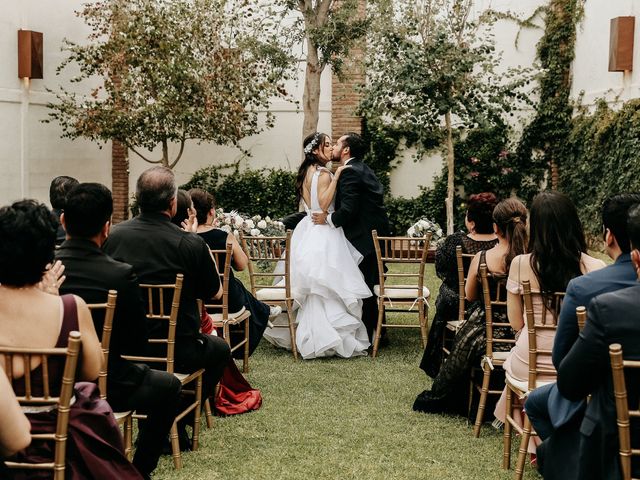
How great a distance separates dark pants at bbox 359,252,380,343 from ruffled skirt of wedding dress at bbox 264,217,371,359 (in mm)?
188

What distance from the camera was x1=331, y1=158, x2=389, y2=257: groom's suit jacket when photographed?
24.8 feet

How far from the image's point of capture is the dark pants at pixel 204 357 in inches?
173

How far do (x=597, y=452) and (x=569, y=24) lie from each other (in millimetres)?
14333

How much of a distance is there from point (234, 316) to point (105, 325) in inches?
110

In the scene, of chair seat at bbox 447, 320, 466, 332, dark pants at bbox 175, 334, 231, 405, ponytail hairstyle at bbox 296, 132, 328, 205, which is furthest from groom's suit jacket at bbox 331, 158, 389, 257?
dark pants at bbox 175, 334, 231, 405

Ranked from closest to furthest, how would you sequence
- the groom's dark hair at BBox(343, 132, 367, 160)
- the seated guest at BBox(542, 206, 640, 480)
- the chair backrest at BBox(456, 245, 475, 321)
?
the seated guest at BBox(542, 206, 640, 480)
the chair backrest at BBox(456, 245, 475, 321)
the groom's dark hair at BBox(343, 132, 367, 160)

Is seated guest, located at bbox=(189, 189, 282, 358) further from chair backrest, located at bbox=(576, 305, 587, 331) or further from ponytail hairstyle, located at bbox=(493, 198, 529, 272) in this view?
chair backrest, located at bbox=(576, 305, 587, 331)

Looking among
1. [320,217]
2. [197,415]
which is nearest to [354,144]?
[320,217]

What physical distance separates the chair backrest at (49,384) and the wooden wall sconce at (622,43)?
12.2 m

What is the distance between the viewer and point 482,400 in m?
4.91

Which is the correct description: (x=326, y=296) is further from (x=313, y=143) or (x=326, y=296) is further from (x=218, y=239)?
(x=218, y=239)

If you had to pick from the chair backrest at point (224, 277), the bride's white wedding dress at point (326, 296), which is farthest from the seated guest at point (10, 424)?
the bride's white wedding dress at point (326, 296)

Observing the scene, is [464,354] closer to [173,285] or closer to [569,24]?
[173,285]

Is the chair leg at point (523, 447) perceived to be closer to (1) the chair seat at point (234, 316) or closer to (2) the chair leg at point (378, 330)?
(1) the chair seat at point (234, 316)
